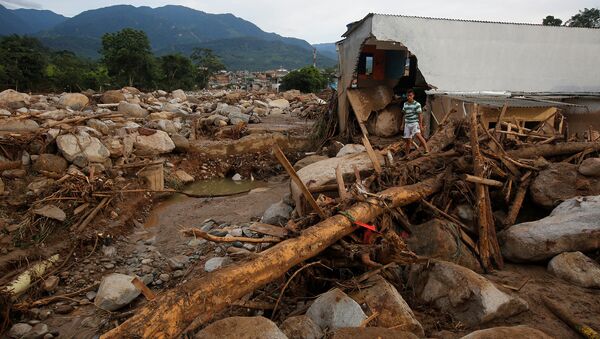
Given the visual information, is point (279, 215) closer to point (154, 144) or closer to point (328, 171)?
point (328, 171)

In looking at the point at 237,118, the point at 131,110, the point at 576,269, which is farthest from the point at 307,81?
the point at 576,269

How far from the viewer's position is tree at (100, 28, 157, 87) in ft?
103

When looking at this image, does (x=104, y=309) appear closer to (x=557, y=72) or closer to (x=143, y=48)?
(x=557, y=72)

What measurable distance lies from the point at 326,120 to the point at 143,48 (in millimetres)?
26320

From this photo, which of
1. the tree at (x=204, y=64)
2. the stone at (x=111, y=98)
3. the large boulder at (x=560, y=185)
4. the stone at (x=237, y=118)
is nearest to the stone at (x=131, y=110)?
the stone at (x=111, y=98)

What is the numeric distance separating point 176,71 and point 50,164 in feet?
109

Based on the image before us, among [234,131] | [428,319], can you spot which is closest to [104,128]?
[234,131]

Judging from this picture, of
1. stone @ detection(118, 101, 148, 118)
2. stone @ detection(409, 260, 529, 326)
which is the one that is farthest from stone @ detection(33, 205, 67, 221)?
stone @ detection(118, 101, 148, 118)

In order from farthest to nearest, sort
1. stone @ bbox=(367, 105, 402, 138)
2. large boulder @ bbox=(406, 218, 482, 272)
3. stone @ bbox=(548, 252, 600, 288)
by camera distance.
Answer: stone @ bbox=(367, 105, 402, 138), large boulder @ bbox=(406, 218, 482, 272), stone @ bbox=(548, 252, 600, 288)

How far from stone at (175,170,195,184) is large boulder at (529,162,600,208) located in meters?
7.80

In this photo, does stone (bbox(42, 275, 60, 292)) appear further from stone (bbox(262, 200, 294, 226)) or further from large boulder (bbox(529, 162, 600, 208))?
large boulder (bbox(529, 162, 600, 208))

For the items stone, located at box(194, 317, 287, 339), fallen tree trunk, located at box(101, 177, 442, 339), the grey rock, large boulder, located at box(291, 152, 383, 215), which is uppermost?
large boulder, located at box(291, 152, 383, 215)

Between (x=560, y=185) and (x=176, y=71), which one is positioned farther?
(x=176, y=71)

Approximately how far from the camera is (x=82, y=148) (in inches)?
298
